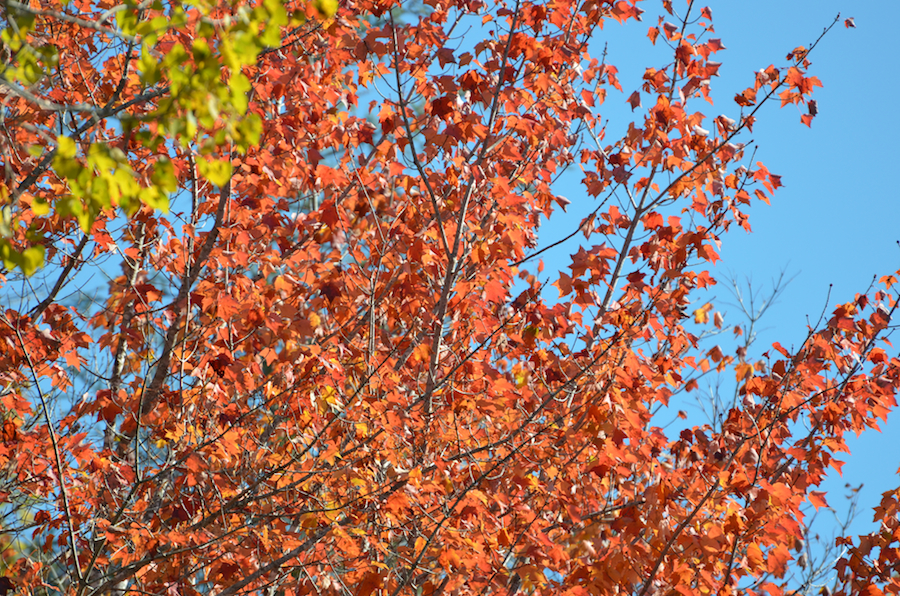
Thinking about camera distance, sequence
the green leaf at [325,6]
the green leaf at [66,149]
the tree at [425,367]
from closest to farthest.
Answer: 1. the green leaf at [66,149]
2. the green leaf at [325,6]
3. the tree at [425,367]

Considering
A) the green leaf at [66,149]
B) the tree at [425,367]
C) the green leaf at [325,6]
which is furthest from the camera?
the tree at [425,367]

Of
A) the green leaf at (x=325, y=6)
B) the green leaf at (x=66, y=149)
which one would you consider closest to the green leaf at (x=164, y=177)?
the green leaf at (x=66, y=149)

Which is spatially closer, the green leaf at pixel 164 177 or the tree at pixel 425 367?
the green leaf at pixel 164 177

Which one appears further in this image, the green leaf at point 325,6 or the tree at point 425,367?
the tree at point 425,367

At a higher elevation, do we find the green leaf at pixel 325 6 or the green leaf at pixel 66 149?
the green leaf at pixel 325 6

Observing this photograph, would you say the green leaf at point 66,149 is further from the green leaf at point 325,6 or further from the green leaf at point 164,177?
the green leaf at point 325,6

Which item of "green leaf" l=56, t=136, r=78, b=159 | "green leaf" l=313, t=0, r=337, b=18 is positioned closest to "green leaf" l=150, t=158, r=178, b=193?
"green leaf" l=56, t=136, r=78, b=159

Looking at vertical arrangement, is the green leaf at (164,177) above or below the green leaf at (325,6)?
below

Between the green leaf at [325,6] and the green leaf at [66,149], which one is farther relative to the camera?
the green leaf at [325,6]

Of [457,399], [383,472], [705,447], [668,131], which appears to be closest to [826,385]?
[705,447]

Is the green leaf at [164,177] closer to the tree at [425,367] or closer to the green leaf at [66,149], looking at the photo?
the green leaf at [66,149]

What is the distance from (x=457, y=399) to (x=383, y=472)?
70 centimetres

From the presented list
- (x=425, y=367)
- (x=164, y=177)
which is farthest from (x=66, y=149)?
(x=425, y=367)

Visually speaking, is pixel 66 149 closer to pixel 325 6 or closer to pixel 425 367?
pixel 325 6
